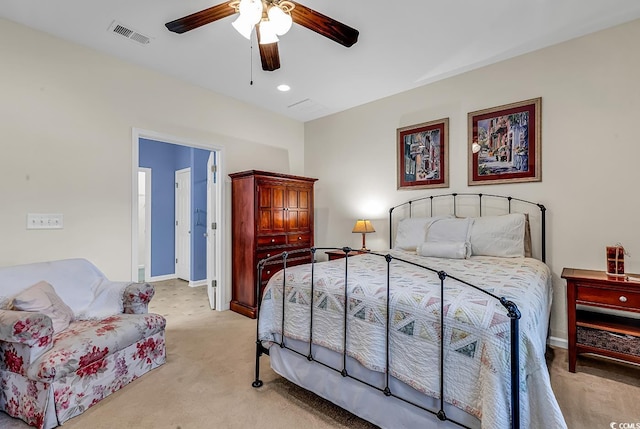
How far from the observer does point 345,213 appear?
4.64 meters

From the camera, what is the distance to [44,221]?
2.70m

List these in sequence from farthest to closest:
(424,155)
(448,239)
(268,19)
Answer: (424,155) → (448,239) → (268,19)

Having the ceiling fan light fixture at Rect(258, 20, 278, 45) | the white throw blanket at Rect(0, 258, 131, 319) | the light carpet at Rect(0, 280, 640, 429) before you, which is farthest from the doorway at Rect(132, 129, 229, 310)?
the ceiling fan light fixture at Rect(258, 20, 278, 45)

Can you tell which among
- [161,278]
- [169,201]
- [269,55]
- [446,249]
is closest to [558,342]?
[446,249]

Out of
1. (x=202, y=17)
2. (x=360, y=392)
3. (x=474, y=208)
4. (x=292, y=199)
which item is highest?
(x=202, y=17)

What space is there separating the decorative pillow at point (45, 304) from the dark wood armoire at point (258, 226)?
1.87 meters

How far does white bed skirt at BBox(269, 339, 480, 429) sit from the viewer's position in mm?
1482

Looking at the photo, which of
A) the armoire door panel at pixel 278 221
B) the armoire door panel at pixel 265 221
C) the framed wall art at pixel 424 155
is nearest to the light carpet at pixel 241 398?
the armoire door panel at pixel 265 221

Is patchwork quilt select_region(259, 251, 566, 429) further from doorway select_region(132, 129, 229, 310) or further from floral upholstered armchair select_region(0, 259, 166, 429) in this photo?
doorway select_region(132, 129, 229, 310)

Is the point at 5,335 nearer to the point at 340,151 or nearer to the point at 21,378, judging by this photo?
the point at 21,378

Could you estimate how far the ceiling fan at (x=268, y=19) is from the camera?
1.77 meters

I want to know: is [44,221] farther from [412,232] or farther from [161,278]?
[412,232]

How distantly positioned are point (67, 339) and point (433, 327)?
86.0 inches

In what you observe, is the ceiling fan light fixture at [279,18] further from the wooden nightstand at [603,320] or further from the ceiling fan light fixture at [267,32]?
the wooden nightstand at [603,320]
